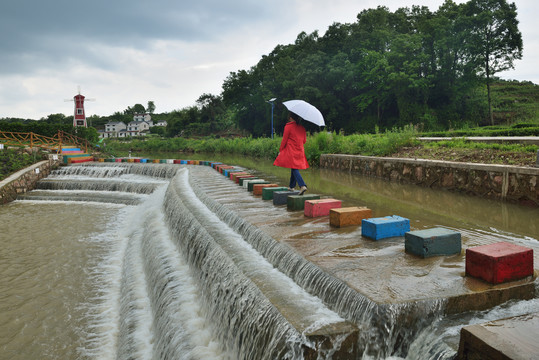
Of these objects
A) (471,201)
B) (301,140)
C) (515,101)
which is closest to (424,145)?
(471,201)

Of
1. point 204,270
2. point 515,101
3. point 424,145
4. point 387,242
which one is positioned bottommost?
point 204,270

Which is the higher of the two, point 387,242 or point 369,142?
point 369,142

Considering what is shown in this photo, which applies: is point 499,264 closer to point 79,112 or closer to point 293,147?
point 293,147

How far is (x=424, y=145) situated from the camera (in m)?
12.6

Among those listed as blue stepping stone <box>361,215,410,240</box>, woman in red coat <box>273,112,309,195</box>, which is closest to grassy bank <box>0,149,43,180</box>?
woman in red coat <box>273,112,309,195</box>

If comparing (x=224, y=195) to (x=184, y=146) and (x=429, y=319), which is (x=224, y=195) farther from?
(x=184, y=146)

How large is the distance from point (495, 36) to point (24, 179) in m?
33.0

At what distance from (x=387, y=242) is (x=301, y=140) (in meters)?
Answer: 2.96

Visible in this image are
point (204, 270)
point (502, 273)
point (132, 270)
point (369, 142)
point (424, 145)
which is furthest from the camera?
point (369, 142)

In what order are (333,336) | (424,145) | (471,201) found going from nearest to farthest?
1. (333,336)
2. (471,201)
3. (424,145)

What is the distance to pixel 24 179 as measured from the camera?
14992 mm

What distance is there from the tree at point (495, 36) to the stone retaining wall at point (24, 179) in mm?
29586

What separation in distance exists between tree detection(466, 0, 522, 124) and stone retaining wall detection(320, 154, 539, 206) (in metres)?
22.5

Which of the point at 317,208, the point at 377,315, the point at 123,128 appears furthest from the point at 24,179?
the point at 123,128
